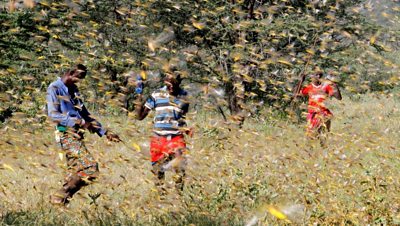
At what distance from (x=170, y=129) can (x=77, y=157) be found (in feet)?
3.90

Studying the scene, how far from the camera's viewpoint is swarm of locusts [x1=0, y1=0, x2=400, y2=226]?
217 inches

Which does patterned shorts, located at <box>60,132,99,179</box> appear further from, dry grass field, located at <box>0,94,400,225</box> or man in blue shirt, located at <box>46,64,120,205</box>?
dry grass field, located at <box>0,94,400,225</box>

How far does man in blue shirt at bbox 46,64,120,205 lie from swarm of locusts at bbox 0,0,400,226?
12 millimetres

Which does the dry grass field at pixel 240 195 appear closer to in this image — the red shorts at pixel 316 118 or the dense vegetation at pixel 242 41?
the red shorts at pixel 316 118

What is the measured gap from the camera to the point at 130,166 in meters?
9.31

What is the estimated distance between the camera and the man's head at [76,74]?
5.90 m

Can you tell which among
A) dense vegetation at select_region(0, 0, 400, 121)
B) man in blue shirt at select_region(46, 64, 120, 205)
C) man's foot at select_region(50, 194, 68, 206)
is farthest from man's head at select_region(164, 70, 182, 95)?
dense vegetation at select_region(0, 0, 400, 121)

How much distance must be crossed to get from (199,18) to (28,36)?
513cm

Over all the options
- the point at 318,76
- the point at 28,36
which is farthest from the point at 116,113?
the point at 318,76

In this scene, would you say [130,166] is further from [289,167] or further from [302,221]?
[302,221]

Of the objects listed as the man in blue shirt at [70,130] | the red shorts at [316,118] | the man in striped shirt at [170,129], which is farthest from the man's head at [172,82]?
the red shorts at [316,118]

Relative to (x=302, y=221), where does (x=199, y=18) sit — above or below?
below

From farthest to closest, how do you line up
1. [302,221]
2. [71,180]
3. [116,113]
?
[116,113], [71,180], [302,221]

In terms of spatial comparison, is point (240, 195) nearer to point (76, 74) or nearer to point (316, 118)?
point (76, 74)
